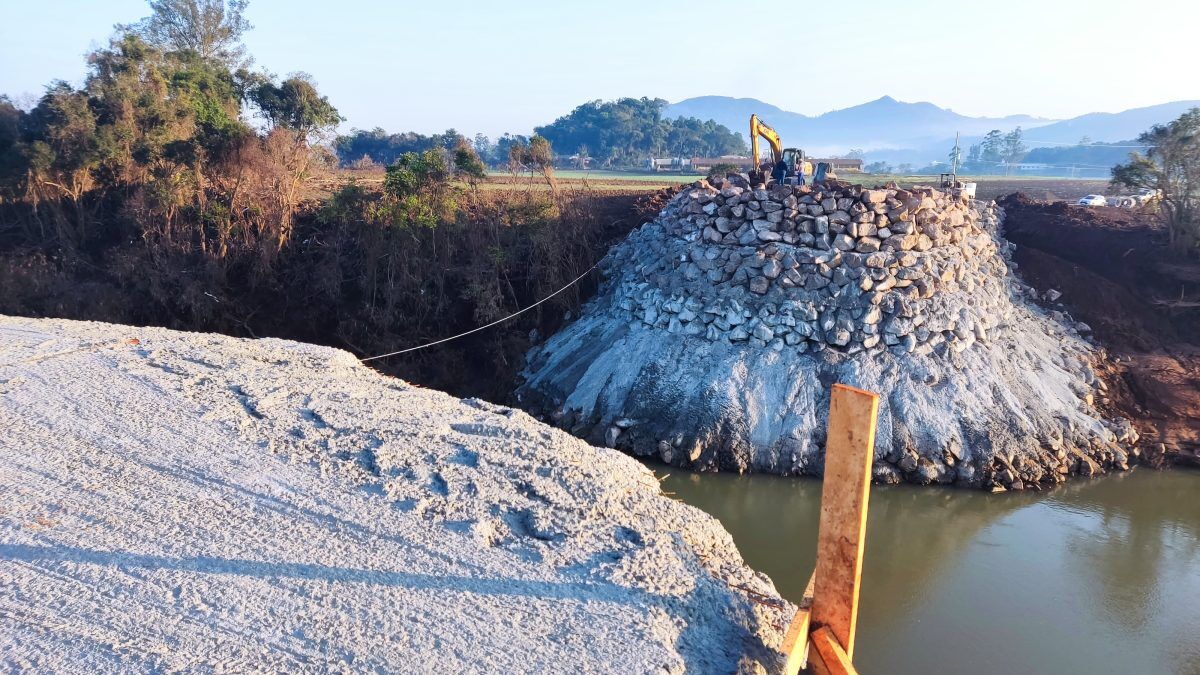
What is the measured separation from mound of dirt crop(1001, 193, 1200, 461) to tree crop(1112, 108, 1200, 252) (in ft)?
1.36

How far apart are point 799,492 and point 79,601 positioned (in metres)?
8.02

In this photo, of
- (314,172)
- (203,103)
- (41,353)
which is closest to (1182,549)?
(41,353)

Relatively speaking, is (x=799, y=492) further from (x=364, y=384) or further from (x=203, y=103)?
(x=203, y=103)

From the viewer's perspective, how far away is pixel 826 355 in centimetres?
1085

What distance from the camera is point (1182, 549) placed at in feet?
28.6

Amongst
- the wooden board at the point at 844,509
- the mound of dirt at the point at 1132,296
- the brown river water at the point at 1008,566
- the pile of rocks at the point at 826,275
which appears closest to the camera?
the wooden board at the point at 844,509

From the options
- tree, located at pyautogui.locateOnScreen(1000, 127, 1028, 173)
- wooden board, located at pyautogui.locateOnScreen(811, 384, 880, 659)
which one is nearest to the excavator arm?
wooden board, located at pyautogui.locateOnScreen(811, 384, 880, 659)

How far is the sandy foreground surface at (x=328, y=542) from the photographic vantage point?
3.81 m

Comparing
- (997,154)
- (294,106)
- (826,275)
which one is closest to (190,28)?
(294,106)

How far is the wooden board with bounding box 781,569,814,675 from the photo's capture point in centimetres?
416

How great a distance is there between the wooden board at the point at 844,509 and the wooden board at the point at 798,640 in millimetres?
78

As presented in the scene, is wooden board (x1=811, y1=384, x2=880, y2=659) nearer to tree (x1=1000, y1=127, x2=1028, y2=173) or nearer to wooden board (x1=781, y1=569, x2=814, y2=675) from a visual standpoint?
wooden board (x1=781, y1=569, x2=814, y2=675)

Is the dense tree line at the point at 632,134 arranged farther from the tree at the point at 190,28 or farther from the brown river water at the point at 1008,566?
the brown river water at the point at 1008,566

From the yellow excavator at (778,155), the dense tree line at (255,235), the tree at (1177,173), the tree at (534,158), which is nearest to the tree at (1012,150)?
the tree at (1177,173)
